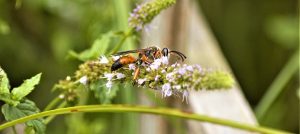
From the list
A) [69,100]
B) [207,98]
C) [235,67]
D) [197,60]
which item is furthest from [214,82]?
[235,67]

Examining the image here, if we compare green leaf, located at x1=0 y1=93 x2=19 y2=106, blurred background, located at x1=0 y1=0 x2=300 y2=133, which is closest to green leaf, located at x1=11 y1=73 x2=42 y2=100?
green leaf, located at x1=0 y1=93 x2=19 y2=106

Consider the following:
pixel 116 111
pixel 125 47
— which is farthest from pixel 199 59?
pixel 116 111

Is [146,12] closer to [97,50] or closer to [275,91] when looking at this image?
[97,50]

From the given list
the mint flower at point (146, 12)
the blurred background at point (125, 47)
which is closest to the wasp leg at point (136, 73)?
the mint flower at point (146, 12)

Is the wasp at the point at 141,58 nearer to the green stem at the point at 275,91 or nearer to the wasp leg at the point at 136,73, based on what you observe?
the wasp leg at the point at 136,73

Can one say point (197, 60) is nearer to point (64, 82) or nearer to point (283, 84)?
point (283, 84)

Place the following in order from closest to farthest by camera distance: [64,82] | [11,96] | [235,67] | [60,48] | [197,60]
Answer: [11,96], [64,82], [197,60], [60,48], [235,67]

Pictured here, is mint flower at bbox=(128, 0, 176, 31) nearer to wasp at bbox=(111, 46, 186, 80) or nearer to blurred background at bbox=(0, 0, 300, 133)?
wasp at bbox=(111, 46, 186, 80)
